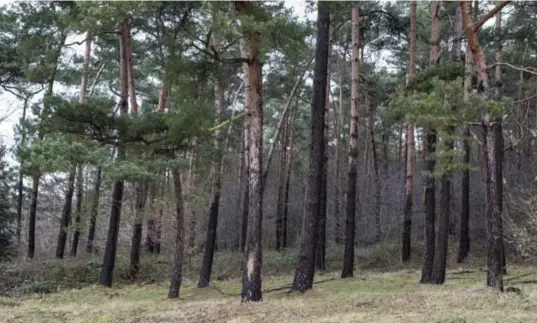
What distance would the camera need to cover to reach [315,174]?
10320 millimetres

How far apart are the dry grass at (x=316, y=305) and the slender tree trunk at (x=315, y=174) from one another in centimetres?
46

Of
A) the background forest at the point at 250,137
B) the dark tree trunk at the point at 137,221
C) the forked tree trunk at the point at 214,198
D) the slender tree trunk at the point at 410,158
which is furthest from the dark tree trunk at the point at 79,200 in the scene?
the slender tree trunk at the point at 410,158

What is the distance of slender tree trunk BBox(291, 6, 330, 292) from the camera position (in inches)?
401

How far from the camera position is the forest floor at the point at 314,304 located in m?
6.69

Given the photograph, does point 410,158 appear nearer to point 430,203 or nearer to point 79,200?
point 430,203

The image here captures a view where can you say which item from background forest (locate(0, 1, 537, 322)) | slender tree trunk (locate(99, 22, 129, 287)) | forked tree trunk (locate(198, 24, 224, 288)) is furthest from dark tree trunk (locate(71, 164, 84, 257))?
forked tree trunk (locate(198, 24, 224, 288))

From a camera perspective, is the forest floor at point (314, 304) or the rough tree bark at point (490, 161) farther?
the rough tree bark at point (490, 161)

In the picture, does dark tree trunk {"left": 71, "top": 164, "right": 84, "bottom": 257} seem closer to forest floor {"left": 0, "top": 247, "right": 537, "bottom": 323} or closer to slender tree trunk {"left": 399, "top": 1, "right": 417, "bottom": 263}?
forest floor {"left": 0, "top": 247, "right": 537, "bottom": 323}

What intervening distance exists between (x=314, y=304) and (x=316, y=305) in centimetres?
14

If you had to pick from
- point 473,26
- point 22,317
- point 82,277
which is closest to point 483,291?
point 473,26

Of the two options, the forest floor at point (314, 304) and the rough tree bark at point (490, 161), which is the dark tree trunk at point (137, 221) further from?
the rough tree bark at point (490, 161)

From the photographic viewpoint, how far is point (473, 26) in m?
8.40

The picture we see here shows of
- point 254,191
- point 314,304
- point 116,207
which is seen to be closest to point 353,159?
point 254,191

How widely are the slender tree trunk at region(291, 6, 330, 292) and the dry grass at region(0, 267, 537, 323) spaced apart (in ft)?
1.49
